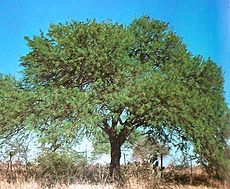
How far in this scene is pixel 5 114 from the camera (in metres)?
1.78

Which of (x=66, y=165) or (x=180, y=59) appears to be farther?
(x=180, y=59)

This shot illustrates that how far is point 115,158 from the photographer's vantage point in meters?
1.76

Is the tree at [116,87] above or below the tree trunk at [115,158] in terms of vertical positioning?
above

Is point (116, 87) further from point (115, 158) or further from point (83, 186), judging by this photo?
point (83, 186)

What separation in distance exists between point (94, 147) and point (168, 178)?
1.13ft

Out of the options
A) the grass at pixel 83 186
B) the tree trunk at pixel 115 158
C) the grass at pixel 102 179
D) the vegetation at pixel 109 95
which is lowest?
the grass at pixel 83 186

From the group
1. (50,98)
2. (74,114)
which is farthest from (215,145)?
(50,98)

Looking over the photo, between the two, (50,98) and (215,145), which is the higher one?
(50,98)

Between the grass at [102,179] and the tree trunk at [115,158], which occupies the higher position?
the tree trunk at [115,158]

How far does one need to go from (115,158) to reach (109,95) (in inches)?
10.4

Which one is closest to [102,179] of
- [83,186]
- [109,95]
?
[83,186]

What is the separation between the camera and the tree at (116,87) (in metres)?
1.74

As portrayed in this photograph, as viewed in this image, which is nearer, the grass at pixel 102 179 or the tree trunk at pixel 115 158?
the grass at pixel 102 179

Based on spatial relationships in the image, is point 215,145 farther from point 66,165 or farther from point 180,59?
point 66,165
